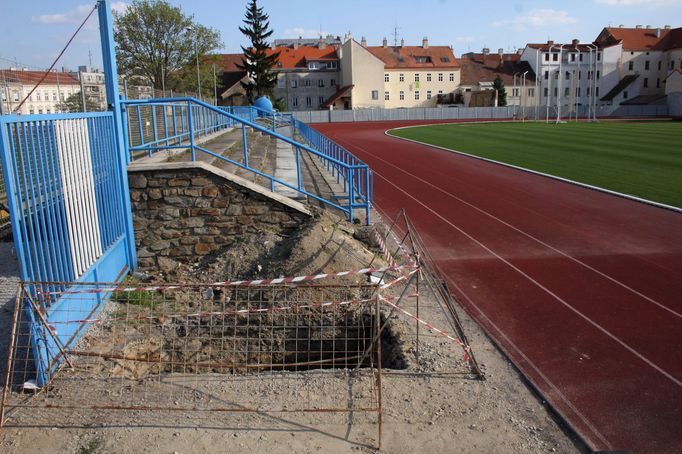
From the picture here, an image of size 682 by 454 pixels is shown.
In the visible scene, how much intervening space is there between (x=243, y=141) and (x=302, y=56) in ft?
265

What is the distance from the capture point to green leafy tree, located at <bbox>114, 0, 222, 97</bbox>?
64500 mm

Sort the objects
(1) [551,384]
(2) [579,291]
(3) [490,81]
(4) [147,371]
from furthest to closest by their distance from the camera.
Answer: (3) [490,81] → (2) [579,291] → (4) [147,371] → (1) [551,384]

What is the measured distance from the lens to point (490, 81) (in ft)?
300

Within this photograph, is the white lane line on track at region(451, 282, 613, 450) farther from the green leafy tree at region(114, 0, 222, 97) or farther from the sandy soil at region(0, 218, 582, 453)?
the green leafy tree at region(114, 0, 222, 97)

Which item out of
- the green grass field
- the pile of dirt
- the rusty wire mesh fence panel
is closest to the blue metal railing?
the pile of dirt

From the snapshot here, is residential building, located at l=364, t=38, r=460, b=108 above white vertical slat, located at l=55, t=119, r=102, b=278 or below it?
above

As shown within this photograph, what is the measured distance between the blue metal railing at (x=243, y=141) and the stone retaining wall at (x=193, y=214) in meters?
0.66

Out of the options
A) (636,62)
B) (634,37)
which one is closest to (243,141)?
(636,62)

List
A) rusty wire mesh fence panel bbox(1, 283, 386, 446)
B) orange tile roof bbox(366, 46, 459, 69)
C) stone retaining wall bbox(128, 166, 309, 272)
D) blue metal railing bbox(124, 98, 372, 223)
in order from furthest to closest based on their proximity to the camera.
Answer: orange tile roof bbox(366, 46, 459, 69) < blue metal railing bbox(124, 98, 372, 223) < stone retaining wall bbox(128, 166, 309, 272) < rusty wire mesh fence panel bbox(1, 283, 386, 446)

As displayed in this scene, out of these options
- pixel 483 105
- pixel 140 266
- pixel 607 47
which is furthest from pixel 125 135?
pixel 607 47

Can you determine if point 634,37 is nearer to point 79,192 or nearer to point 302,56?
point 302,56

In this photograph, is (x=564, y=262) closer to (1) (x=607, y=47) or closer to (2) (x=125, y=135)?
(2) (x=125, y=135)

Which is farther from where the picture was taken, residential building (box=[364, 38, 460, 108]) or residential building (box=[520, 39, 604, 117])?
residential building (box=[520, 39, 604, 117])

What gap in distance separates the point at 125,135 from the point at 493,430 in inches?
298
